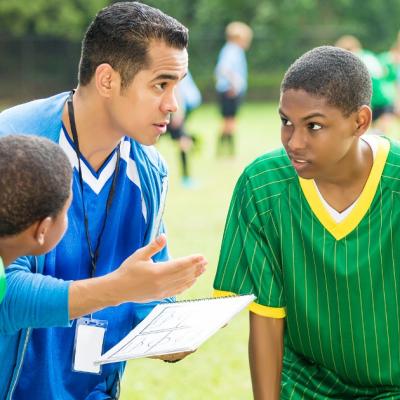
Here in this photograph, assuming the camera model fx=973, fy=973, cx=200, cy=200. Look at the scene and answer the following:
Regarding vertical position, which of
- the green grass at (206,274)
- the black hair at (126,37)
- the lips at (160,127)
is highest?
the black hair at (126,37)

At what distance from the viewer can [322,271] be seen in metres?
3.36

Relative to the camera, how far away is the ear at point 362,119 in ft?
10.8

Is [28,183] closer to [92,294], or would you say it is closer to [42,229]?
[42,229]

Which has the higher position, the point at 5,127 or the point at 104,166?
the point at 5,127

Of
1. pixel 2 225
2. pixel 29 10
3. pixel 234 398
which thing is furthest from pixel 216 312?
pixel 29 10

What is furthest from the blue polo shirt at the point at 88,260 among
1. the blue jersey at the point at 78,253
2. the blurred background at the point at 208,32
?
the blurred background at the point at 208,32

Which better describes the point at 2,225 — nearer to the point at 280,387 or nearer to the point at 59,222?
the point at 59,222

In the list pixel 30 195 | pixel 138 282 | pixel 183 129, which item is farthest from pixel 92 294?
pixel 183 129

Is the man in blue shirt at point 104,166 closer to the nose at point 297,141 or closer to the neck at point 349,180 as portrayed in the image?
the nose at point 297,141

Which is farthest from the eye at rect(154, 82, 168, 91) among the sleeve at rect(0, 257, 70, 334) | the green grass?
the green grass

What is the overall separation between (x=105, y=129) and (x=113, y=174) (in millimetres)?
174

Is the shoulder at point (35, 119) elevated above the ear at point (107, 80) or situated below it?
below

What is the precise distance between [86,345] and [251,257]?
66 cm

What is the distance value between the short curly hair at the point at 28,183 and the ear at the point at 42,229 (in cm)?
1
